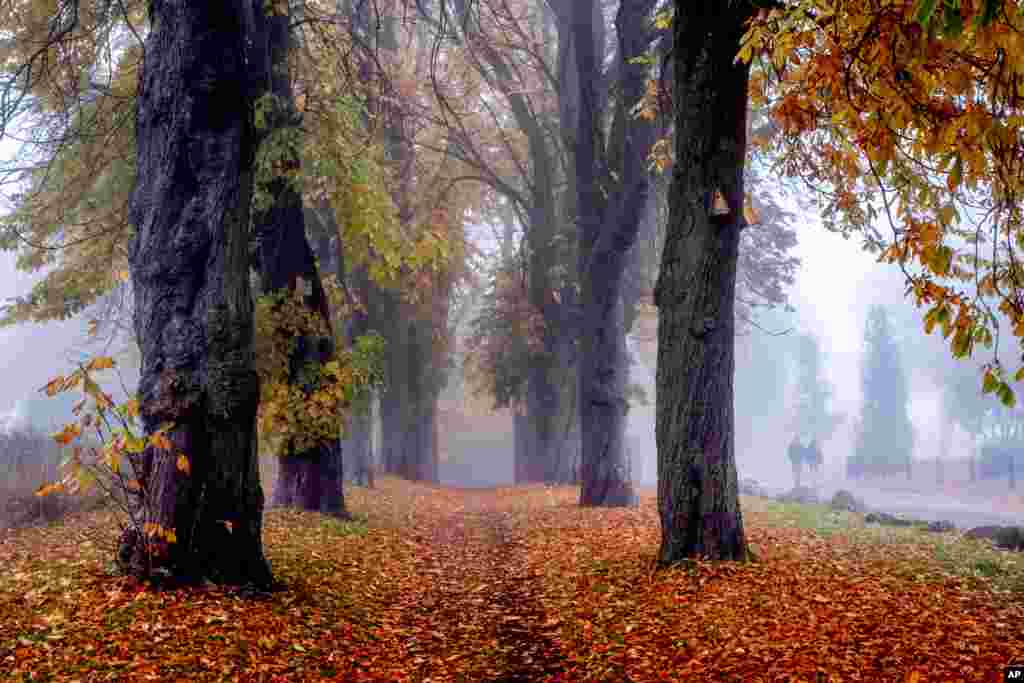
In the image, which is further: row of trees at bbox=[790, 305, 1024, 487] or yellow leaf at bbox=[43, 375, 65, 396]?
row of trees at bbox=[790, 305, 1024, 487]

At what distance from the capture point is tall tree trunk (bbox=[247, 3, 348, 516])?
33.6ft

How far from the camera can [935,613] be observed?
18.1 ft

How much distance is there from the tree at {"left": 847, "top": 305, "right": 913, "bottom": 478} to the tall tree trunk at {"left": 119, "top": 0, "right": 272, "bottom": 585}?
170ft

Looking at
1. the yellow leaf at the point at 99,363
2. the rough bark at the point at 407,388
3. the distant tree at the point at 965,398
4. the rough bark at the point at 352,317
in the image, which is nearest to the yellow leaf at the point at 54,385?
the yellow leaf at the point at 99,363

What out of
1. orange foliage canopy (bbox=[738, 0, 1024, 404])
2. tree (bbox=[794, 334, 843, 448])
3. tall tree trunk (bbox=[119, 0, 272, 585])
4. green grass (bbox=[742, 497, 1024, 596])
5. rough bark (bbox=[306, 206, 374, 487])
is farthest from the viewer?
tree (bbox=[794, 334, 843, 448])

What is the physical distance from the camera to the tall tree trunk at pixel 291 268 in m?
10.2

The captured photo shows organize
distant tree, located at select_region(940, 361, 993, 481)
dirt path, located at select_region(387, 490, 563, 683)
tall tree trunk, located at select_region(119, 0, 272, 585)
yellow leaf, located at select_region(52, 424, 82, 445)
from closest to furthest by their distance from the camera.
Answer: yellow leaf, located at select_region(52, 424, 82, 445) < dirt path, located at select_region(387, 490, 563, 683) < tall tree trunk, located at select_region(119, 0, 272, 585) < distant tree, located at select_region(940, 361, 993, 481)

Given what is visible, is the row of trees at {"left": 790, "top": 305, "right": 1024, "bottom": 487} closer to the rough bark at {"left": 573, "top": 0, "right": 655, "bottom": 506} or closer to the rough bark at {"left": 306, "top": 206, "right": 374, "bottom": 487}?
the rough bark at {"left": 306, "top": 206, "right": 374, "bottom": 487}

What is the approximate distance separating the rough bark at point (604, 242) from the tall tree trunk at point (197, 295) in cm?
758

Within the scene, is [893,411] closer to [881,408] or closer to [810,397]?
[881,408]

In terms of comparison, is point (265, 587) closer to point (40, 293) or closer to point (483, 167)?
point (40, 293)

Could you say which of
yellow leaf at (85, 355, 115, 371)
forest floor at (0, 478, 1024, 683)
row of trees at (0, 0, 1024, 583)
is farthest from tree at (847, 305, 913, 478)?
yellow leaf at (85, 355, 115, 371)

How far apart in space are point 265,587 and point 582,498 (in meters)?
8.15

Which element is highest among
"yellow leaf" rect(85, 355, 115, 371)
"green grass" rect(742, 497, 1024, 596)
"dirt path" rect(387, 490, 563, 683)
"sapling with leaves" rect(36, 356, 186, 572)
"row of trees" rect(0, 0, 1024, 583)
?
"row of trees" rect(0, 0, 1024, 583)
